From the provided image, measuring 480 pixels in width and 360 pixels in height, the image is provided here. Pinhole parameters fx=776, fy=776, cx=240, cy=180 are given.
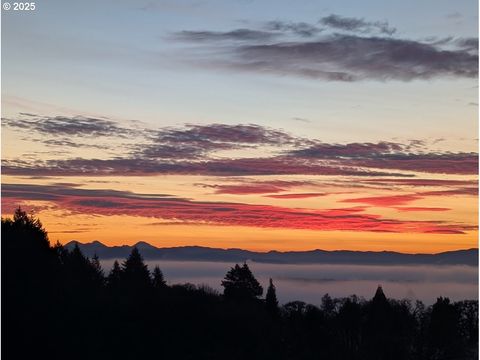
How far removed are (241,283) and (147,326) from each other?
3532 centimetres

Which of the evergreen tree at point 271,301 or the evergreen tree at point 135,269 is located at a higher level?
the evergreen tree at point 135,269

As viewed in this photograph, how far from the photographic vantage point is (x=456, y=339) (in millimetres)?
88312

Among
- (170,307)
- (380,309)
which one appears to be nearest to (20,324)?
(170,307)

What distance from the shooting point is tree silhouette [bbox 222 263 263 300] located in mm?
92812

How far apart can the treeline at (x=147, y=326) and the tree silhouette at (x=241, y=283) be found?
10.9 feet

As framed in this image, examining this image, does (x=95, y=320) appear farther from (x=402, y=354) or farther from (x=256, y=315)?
(x=402, y=354)

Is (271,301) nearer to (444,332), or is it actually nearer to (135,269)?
(444,332)

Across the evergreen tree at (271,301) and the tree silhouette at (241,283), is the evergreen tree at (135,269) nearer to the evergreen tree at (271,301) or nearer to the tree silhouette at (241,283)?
the tree silhouette at (241,283)

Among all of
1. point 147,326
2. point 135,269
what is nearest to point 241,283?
point 135,269

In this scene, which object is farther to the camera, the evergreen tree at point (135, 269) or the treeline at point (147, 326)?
the evergreen tree at point (135, 269)

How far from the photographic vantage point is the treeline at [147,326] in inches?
2018

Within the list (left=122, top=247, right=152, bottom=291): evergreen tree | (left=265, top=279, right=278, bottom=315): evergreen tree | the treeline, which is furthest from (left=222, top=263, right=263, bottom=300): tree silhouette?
(left=122, top=247, right=152, bottom=291): evergreen tree

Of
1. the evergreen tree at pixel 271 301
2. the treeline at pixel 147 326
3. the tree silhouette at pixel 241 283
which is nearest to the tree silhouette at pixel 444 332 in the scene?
the treeline at pixel 147 326

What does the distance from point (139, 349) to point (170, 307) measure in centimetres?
660
